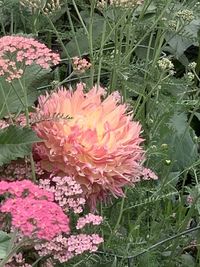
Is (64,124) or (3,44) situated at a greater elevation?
(3,44)

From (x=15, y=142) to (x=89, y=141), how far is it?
10 centimetres

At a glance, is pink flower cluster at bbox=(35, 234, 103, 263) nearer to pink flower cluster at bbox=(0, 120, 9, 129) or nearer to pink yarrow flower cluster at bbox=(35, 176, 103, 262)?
pink yarrow flower cluster at bbox=(35, 176, 103, 262)

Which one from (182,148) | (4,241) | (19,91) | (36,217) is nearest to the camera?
(36,217)

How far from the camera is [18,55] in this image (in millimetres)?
1055

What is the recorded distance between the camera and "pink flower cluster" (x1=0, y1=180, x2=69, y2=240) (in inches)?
33.7

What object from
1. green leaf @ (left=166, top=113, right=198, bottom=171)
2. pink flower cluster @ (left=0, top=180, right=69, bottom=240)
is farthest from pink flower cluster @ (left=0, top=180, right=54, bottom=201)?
green leaf @ (left=166, top=113, right=198, bottom=171)

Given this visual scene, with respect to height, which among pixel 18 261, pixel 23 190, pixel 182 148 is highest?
pixel 23 190

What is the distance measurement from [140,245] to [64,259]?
0.20 meters

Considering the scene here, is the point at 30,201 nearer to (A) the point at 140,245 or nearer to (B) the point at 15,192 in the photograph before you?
(B) the point at 15,192

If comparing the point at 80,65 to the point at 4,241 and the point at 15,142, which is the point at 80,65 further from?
the point at 4,241

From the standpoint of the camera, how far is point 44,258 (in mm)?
1089

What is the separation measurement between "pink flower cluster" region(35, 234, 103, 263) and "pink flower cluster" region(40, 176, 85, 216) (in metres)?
0.03

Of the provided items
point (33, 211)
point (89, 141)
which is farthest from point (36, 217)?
point (89, 141)

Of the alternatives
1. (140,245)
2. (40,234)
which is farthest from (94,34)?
(40,234)
